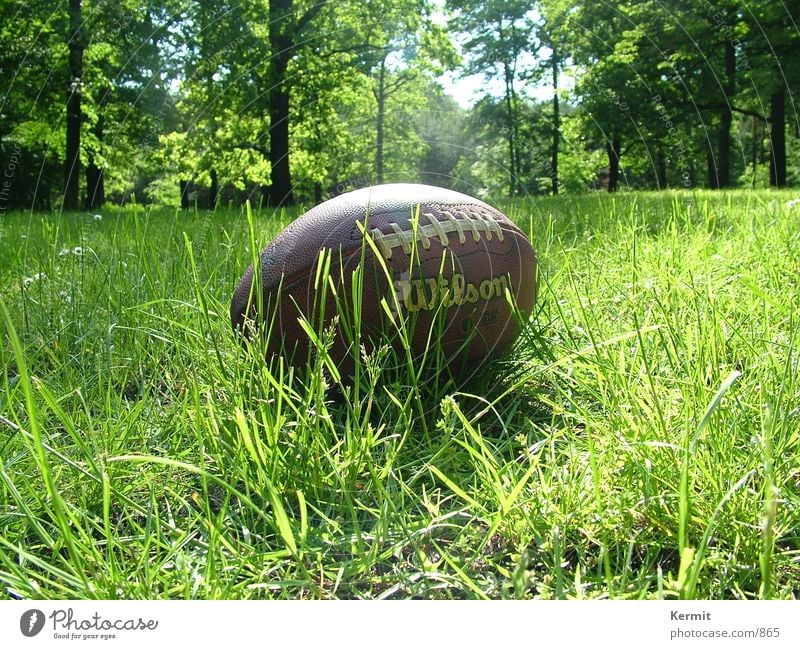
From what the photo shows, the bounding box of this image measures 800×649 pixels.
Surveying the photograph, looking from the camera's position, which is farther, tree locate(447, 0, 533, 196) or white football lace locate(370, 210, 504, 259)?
tree locate(447, 0, 533, 196)

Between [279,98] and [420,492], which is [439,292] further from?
[279,98]

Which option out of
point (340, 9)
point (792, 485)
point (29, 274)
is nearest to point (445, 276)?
point (792, 485)

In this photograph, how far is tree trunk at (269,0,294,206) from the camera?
8.59 metres

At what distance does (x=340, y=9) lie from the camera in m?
10.6

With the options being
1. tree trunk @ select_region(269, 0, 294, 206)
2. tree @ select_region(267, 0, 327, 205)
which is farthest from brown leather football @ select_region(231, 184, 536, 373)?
tree trunk @ select_region(269, 0, 294, 206)

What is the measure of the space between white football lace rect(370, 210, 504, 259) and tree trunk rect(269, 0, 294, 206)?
622 cm

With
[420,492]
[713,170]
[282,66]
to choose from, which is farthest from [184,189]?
[713,170]

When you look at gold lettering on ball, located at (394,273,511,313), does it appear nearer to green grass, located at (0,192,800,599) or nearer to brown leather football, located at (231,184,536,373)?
brown leather football, located at (231,184,536,373)

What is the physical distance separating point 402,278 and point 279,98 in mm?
9957

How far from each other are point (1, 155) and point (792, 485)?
70.4 feet

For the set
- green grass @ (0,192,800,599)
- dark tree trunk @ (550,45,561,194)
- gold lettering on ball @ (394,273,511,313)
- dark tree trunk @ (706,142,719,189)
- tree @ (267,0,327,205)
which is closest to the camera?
green grass @ (0,192,800,599)

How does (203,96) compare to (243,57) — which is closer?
(243,57)
